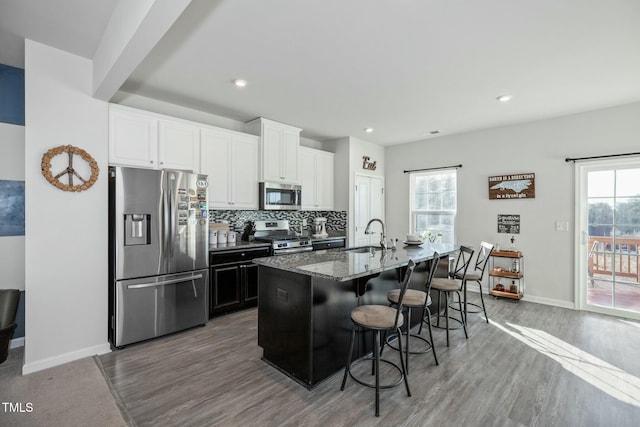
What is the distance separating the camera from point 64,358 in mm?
2678

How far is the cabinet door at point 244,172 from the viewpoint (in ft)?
13.8

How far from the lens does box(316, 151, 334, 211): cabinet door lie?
5.45 meters

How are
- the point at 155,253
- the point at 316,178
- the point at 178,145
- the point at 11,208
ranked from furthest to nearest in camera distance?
the point at 316,178 < the point at 178,145 < the point at 155,253 < the point at 11,208

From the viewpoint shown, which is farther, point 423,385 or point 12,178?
point 12,178

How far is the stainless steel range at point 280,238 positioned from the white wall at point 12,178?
251 cm

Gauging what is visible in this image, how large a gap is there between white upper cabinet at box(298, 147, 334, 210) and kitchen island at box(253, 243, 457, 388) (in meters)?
2.53

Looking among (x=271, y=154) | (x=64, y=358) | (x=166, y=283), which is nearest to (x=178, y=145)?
(x=271, y=154)

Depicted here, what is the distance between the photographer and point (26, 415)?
1995 millimetres

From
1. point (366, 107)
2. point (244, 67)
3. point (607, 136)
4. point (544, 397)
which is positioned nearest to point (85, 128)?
point (244, 67)

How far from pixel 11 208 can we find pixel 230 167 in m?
2.19

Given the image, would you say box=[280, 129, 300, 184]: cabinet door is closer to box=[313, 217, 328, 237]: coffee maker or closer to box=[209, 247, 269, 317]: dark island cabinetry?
box=[313, 217, 328, 237]: coffee maker

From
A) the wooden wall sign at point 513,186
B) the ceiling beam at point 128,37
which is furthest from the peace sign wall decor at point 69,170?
the wooden wall sign at point 513,186

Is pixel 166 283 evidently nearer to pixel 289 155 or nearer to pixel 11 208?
pixel 11 208

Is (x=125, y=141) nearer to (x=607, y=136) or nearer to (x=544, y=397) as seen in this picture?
(x=544, y=397)
